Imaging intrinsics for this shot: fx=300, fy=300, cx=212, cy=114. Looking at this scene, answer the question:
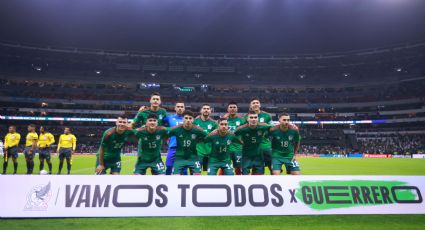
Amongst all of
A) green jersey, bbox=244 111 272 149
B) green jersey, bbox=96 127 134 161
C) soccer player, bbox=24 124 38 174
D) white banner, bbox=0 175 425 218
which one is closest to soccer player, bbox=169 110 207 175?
green jersey, bbox=96 127 134 161

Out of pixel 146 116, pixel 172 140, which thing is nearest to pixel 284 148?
pixel 172 140

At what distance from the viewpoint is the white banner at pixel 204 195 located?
18.5 ft

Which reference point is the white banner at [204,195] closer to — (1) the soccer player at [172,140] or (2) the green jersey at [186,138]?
(2) the green jersey at [186,138]

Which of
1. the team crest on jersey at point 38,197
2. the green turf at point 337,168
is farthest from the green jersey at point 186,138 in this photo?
the green turf at point 337,168

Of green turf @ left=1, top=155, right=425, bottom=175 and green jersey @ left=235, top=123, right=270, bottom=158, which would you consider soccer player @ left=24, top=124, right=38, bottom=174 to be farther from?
green jersey @ left=235, top=123, right=270, bottom=158

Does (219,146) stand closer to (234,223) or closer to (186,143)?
(186,143)

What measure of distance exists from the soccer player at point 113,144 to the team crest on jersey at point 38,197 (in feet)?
6.59

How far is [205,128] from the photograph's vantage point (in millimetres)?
8688

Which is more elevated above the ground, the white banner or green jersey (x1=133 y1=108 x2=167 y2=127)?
green jersey (x1=133 y1=108 x2=167 y2=127)

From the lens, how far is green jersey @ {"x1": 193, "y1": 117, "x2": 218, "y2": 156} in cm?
872

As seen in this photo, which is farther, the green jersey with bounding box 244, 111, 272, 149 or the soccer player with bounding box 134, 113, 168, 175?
the green jersey with bounding box 244, 111, 272, 149

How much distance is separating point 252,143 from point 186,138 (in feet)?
6.55

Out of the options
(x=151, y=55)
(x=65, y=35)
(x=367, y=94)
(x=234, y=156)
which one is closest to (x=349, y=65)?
(x=367, y=94)

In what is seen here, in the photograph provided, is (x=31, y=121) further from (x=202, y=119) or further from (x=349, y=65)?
(x=349, y=65)
